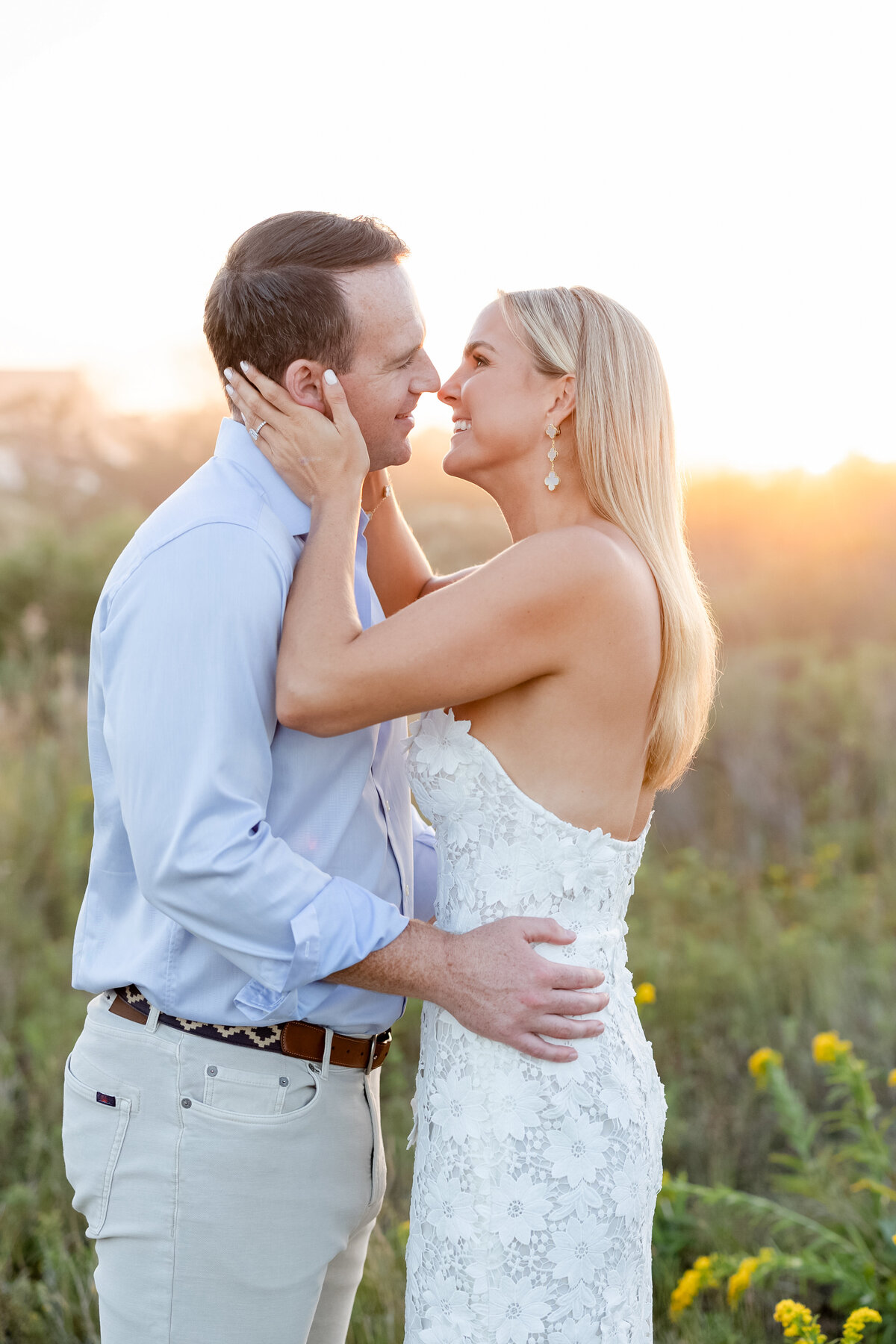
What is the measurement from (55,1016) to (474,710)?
324 centimetres

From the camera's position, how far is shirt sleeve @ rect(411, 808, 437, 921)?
100 inches

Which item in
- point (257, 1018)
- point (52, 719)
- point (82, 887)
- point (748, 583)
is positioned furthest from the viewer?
point (748, 583)

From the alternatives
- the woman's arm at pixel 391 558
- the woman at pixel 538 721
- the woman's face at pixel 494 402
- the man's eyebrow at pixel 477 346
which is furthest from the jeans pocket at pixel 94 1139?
the man's eyebrow at pixel 477 346

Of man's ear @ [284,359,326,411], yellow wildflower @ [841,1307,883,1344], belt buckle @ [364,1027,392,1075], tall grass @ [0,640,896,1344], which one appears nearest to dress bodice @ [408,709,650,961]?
belt buckle @ [364,1027,392,1075]

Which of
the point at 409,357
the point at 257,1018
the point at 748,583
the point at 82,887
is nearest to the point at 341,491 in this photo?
the point at 409,357

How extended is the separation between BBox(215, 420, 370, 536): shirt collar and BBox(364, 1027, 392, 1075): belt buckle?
100 cm

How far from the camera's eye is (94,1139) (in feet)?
6.40

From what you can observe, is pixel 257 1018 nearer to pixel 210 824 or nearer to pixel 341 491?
pixel 210 824

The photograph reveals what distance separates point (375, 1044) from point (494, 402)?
133cm

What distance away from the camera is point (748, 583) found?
1145 centimetres

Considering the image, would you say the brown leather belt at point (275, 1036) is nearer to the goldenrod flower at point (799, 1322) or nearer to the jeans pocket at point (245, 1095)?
the jeans pocket at point (245, 1095)

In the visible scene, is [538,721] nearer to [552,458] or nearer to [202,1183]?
[552,458]

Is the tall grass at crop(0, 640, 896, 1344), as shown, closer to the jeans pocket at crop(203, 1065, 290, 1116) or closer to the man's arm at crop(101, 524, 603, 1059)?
the jeans pocket at crop(203, 1065, 290, 1116)

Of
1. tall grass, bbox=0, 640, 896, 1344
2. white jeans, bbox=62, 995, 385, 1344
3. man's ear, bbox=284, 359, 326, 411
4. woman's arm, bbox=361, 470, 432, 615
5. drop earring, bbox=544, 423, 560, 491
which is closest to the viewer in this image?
white jeans, bbox=62, 995, 385, 1344
